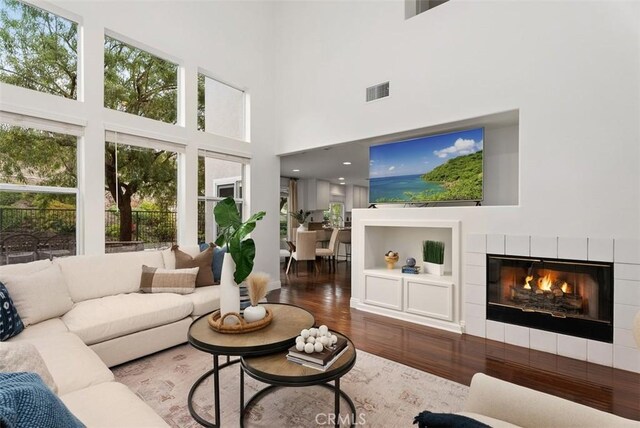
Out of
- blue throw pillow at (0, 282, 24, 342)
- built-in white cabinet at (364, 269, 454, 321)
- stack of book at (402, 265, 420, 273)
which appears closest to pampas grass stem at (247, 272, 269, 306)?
blue throw pillow at (0, 282, 24, 342)

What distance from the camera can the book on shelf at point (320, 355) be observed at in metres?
1.60

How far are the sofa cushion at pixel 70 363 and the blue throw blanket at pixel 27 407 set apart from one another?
792 mm

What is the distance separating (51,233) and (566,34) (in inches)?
212

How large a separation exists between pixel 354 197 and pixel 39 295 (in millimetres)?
9816

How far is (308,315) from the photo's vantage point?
229 cm

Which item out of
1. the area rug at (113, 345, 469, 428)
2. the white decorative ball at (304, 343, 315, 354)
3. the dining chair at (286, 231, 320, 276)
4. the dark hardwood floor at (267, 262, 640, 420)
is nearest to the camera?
the white decorative ball at (304, 343, 315, 354)

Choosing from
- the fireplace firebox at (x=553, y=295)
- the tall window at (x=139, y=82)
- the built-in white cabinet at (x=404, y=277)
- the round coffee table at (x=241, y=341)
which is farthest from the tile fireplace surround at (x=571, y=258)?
the tall window at (x=139, y=82)

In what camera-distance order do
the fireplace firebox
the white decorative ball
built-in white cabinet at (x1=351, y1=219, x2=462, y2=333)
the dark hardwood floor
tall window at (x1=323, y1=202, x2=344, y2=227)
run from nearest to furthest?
the white decorative ball, the dark hardwood floor, the fireplace firebox, built-in white cabinet at (x1=351, y1=219, x2=462, y2=333), tall window at (x1=323, y1=202, x2=344, y2=227)

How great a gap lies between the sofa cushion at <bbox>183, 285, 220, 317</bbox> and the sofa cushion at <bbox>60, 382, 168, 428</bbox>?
5.04 feet

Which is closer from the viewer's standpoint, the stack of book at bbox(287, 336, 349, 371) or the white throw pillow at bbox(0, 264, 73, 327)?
the stack of book at bbox(287, 336, 349, 371)

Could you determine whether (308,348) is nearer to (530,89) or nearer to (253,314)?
(253,314)

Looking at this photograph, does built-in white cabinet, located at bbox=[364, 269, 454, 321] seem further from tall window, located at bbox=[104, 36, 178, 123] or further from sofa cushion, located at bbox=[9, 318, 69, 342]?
tall window, located at bbox=[104, 36, 178, 123]

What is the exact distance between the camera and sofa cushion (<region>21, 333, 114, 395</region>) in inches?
59.9

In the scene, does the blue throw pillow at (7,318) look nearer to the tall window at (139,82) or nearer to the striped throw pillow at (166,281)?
the striped throw pillow at (166,281)
